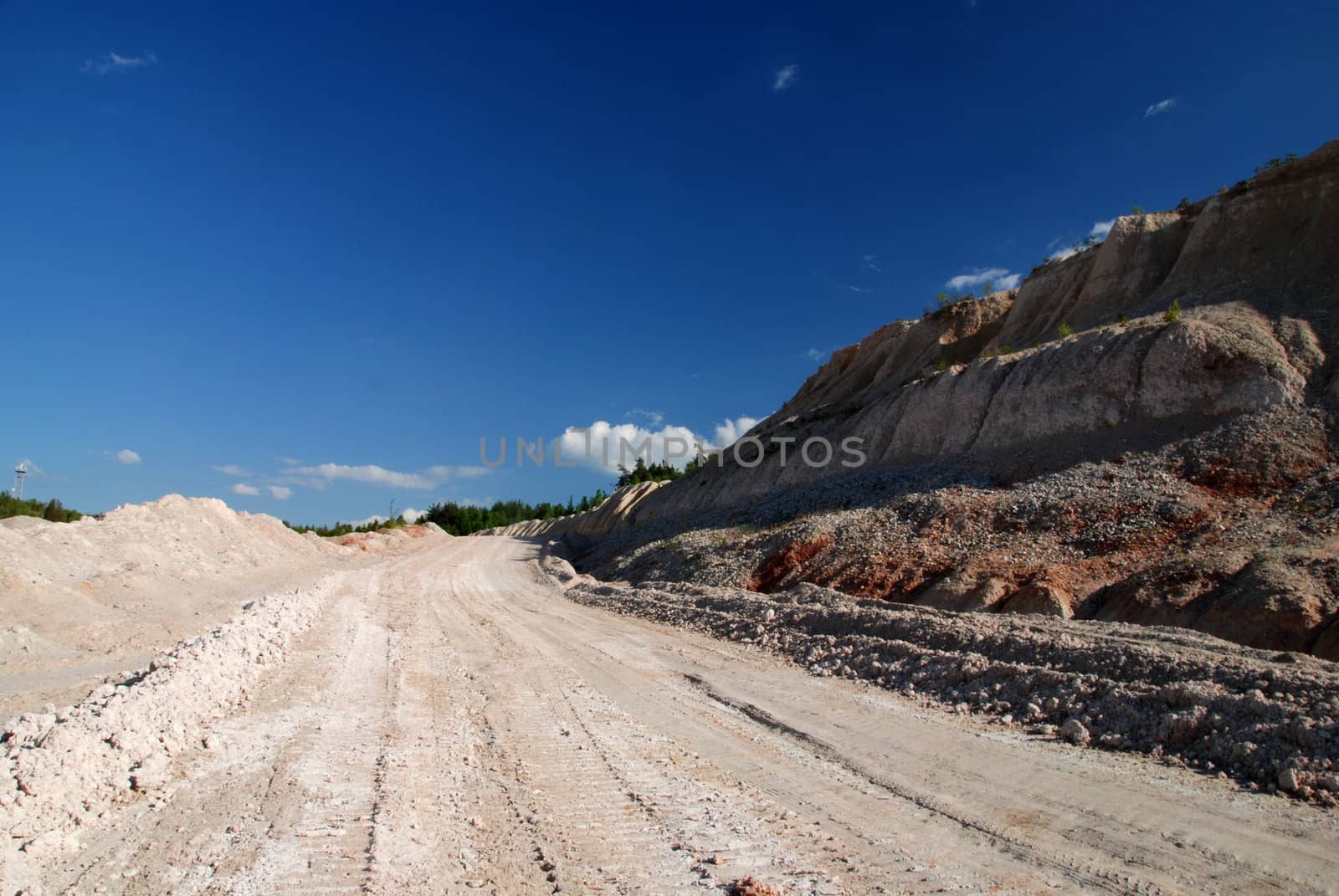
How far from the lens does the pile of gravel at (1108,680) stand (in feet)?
17.5

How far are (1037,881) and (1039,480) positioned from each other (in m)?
15.2

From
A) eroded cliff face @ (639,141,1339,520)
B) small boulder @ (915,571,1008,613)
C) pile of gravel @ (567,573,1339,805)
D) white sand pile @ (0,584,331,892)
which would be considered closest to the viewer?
white sand pile @ (0,584,331,892)

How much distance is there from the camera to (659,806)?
4.71 meters

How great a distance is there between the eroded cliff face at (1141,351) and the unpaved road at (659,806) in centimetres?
1412

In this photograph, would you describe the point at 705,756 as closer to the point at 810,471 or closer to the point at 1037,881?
the point at 1037,881

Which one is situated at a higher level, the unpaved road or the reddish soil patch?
the reddish soil patch

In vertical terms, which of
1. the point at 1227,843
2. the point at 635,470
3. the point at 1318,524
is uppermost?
the point at 635,470

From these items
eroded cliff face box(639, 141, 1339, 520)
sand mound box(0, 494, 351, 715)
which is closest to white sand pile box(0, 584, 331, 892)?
sand mound box(0, 494, 351, 715)

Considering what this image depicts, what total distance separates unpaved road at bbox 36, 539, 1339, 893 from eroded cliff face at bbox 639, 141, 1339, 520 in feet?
46.3

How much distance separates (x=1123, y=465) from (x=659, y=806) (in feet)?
52.1

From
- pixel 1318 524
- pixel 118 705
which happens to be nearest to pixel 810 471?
pixel 1318 524

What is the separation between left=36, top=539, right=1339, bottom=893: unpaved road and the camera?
3.78 meters

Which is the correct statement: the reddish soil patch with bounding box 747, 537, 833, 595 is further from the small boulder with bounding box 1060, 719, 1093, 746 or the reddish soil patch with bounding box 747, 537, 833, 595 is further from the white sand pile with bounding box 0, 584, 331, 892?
the white sand pile with bounding box 0, 584, 331, 892

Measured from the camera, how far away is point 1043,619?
10.6m
